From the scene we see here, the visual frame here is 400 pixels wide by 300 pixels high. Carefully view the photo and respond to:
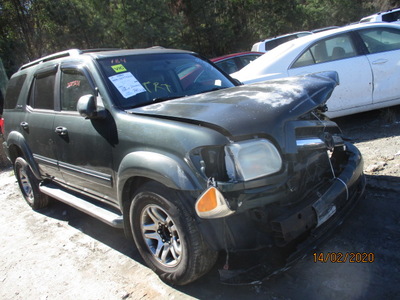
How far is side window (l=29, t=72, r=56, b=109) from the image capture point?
395cm

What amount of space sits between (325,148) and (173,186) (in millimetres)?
1195

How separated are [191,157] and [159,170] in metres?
0.27

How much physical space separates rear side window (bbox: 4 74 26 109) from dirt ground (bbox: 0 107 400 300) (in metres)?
1.54

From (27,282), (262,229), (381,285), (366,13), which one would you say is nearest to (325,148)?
(262,229)

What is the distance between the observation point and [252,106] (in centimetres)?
253

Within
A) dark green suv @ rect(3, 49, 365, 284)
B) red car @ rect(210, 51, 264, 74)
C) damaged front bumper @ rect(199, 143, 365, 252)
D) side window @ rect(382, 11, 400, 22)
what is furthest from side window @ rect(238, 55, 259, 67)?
side window @ rect(382, 11, 400, 22)

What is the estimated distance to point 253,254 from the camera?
8.06 feet

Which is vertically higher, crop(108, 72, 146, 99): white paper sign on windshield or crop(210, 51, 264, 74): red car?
crop(108, 72, 146, 99): white paper sign on windshield

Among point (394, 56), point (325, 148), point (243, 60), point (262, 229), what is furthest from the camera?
point (243, 60)

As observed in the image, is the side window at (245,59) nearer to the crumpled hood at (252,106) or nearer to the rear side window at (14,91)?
the rear side window at (14,91)

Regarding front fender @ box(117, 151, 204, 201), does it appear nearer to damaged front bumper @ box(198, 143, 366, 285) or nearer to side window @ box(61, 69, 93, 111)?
damaged front bumper @ box(198, 143, 366, 285)

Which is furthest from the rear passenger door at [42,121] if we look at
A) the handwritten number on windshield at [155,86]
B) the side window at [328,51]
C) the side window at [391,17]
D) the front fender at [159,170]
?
the side window at [391,17]

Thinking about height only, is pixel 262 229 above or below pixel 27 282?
above

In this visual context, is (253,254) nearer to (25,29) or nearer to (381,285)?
(381,285)
